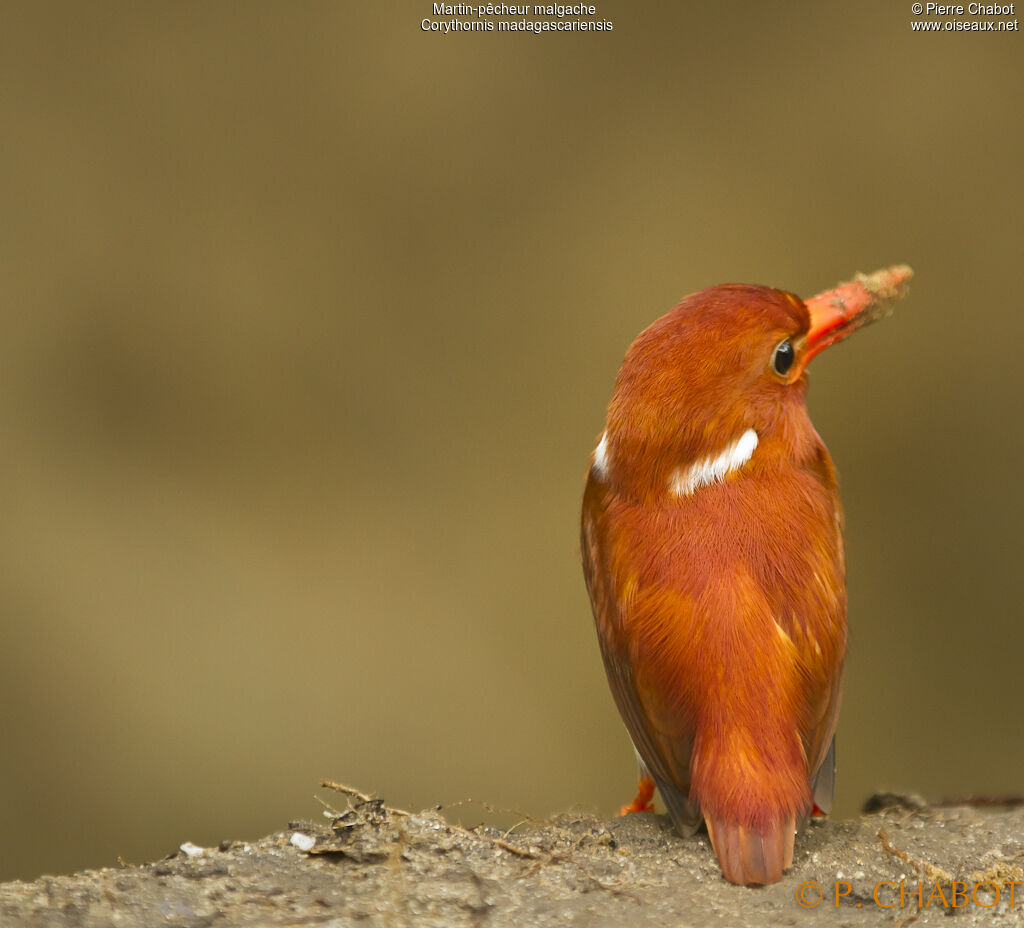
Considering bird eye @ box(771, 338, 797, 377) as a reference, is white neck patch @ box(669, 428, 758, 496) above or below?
below

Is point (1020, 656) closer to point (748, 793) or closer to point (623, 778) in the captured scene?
point (623, 778)

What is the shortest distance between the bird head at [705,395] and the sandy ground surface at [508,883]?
0.77 m

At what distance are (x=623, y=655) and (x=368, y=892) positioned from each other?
732 millimetres

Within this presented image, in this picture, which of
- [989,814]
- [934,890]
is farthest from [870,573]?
[934,890]

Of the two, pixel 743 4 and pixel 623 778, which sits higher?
pixel 743 4

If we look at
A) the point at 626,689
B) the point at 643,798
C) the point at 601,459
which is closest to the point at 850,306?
the point at 601,459

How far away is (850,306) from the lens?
2.94 m

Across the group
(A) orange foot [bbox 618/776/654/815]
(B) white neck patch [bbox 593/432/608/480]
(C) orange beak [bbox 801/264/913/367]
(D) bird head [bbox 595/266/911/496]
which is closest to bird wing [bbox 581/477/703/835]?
(B) white neck patch [bbox 593/432/608/480]

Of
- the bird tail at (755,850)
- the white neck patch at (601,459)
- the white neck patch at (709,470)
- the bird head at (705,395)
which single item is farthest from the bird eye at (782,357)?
the bird tail at (755,850)

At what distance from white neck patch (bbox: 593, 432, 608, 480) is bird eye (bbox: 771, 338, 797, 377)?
1.32 feet

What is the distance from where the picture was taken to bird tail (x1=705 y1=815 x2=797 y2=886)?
223cm

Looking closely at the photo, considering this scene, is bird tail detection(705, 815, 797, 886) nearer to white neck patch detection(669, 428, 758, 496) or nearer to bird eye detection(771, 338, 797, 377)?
white neck patch detection(669, 428, 758, 496)

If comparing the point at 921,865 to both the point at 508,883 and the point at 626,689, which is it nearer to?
the point at 626,689

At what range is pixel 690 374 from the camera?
2.56 metres
